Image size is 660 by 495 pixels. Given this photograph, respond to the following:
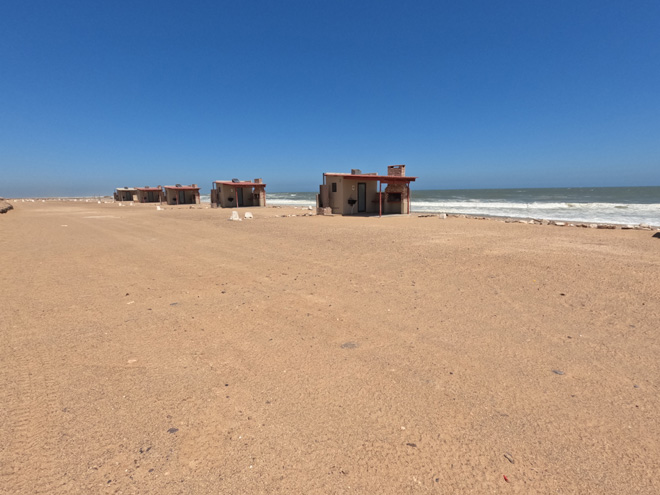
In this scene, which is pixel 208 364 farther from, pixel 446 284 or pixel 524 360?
pixel 446 284

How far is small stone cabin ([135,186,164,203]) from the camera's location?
52.3 metres

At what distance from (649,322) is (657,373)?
152 centimetres

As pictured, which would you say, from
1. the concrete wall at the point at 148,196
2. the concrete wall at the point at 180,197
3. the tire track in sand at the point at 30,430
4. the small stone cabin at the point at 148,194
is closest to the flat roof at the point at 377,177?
the tire track in sand at the point at 30,430

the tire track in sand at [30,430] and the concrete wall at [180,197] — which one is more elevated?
the concrete wall at [180,197]

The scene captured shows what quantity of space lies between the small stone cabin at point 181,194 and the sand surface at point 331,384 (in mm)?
41733

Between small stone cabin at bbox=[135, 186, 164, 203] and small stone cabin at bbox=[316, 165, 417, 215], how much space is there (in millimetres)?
38065

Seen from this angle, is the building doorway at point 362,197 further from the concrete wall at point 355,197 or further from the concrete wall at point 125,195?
the concrete wall at point 125,195

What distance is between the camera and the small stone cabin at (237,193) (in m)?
34.7

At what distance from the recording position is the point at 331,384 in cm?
288

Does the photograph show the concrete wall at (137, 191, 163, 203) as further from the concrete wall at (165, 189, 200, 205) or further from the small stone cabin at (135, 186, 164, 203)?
the concrete wall at (165, 189, 200, 205)

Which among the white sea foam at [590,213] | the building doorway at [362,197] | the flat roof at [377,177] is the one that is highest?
the flat roof at [377,177]

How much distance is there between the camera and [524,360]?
3.27 metres

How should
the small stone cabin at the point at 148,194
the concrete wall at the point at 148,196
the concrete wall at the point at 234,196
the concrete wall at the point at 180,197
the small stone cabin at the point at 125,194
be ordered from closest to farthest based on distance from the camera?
the concrete wall at the point at 234,196 < the concrete wall at the point at 180,197 < the small stone cabin at the point at 148,194 < the concrete wall at the point at 148,196 < the small stone cabin at the point at 125,194

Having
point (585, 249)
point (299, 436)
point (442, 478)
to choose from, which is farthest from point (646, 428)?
point (585, 249)
